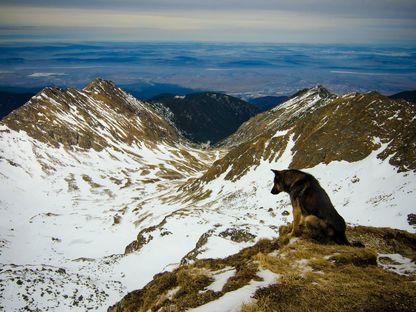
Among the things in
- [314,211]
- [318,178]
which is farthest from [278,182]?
[318,178]

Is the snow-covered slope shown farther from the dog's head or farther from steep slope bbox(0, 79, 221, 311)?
the dog's head

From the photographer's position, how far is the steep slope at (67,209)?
33781mm

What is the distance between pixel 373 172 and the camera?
194 ft

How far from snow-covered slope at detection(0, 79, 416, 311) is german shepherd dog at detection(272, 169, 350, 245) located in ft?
34.2

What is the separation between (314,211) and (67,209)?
121m

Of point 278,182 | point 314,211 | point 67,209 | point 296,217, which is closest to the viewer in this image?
point 314,211

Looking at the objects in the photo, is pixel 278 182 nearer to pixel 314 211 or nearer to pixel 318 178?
pixel 314 211

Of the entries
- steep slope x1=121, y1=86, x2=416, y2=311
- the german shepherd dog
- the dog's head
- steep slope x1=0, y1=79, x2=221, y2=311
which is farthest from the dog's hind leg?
steep slope x1=0, y1=79, x2=221, y2=311

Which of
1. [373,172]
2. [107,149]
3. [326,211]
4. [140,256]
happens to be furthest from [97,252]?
[107,149]

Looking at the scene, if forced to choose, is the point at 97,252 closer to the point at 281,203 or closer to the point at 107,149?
the point at 281,203

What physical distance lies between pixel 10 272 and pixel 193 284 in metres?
26.9

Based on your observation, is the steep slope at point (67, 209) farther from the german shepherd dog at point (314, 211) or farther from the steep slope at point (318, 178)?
the german shepherd dog at point (314, 211)

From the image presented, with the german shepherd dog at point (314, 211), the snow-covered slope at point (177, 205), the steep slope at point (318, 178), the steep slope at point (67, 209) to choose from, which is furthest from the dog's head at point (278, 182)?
the steep slope at point (67, 209)

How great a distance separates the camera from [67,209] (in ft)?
406
